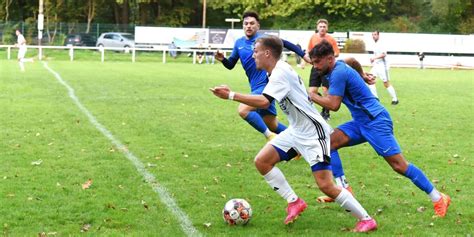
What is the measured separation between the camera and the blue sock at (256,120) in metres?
8.66

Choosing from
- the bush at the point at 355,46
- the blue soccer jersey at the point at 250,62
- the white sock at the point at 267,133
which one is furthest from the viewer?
the bush at the point at 355,46

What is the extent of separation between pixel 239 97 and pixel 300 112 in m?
0.60

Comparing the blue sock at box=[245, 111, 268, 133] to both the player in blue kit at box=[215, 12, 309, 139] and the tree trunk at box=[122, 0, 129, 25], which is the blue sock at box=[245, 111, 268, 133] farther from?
the tree trunk at box=[122, 0, 129, 25]

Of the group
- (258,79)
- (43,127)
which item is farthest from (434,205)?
(43,127)

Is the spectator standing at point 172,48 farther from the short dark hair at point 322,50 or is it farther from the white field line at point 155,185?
the short dark hair at point 322,50

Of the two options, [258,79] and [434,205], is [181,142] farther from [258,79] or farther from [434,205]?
[434,205]

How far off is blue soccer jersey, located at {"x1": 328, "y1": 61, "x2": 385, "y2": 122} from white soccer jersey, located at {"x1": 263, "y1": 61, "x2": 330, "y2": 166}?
41 centimetres

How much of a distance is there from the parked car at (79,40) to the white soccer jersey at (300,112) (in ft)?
137

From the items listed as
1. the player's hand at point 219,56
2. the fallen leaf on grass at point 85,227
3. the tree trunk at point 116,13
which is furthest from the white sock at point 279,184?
the tree trunk at point 116,13

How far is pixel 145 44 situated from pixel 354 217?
3847 centimetres

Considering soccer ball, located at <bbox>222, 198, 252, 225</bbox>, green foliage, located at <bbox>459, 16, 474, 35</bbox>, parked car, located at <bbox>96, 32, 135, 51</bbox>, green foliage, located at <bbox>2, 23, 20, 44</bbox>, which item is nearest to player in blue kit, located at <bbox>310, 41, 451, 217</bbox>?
soccer ball, located at <bbox>222, 198, 252, 225</bbox>

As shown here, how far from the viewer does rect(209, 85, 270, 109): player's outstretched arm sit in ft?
16.8

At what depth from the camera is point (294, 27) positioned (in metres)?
51.5

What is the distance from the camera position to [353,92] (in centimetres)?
591
